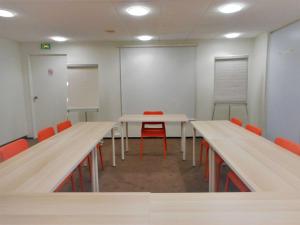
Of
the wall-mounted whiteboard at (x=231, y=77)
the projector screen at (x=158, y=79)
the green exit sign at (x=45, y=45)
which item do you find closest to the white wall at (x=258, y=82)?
the wall-mounted whiteboard at (x=231, y=77)

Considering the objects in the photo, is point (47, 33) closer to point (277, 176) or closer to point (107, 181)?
point (107, 181)

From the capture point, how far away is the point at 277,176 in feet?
4.80

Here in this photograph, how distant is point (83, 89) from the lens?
5156 mm

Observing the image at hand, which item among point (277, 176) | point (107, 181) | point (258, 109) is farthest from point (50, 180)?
point (258, 109)

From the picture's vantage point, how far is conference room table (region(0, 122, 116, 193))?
1.42 m

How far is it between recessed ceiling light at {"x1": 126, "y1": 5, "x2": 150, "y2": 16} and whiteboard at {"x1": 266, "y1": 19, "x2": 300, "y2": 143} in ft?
8.20

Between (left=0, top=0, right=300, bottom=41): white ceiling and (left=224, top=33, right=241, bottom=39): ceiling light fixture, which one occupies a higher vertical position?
(left=224, top=33, right=241, bottom=39): ceiling light fixture

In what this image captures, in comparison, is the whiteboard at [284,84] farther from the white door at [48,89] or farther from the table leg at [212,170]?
the white door at [48,89]

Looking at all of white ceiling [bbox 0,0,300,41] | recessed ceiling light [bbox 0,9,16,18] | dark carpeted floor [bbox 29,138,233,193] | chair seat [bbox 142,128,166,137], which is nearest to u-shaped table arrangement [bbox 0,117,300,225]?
dark carpeted floor [bbox 29,138,233,193]

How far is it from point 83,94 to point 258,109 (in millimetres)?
4026

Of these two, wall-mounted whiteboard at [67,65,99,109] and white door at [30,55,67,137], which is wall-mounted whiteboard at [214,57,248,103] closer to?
wall-mounted whiteboard at [67,65,99,109]

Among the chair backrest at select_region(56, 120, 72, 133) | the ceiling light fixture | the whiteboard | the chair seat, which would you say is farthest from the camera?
the ceiling light fixture

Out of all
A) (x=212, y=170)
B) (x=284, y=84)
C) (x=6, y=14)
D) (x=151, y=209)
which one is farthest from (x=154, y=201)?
(x=284, y=84)

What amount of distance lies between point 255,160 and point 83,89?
13.9 feet
